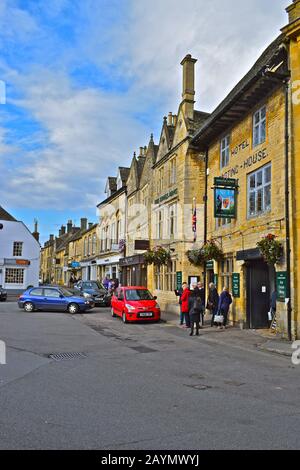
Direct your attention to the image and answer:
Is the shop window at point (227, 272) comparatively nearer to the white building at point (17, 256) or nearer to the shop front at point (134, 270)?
the shop front at point (134, 270)

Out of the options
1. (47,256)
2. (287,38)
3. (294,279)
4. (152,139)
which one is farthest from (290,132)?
(47,256)

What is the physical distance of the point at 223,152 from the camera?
20.1m

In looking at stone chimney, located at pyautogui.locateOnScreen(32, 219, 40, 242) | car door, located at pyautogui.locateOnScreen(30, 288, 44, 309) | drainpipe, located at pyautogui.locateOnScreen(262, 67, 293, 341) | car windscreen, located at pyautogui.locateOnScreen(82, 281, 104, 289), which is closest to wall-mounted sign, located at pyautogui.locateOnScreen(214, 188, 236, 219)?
drainpipe, located at pyautogui.locateOnScreen(262, 67, 293, 341)

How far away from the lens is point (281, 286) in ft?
46.3

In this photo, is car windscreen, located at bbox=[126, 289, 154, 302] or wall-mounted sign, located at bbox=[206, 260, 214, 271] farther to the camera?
wall-mounted sign, located at bbox=[206, 260, 214, 271]

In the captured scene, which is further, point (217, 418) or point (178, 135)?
point (178, 135)

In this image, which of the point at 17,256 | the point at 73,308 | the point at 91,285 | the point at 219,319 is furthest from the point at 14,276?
the point at 219,319

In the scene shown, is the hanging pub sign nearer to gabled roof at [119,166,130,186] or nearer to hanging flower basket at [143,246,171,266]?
hanging flower basket at [143,246,171,266]

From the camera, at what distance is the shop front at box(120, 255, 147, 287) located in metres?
30.7

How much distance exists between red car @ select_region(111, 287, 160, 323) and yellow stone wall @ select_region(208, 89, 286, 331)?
316 cm

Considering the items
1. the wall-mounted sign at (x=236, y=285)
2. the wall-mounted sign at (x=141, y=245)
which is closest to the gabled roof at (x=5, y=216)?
the wall-mounted sign at (x=141, y=245)

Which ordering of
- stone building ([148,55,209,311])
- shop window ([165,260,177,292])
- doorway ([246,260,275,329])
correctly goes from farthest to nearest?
shop window ([165,260,177,292]) → stone building ([148,55,209,311]) → doorway ([246,260,275,329])

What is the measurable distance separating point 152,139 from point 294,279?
19.5 m
